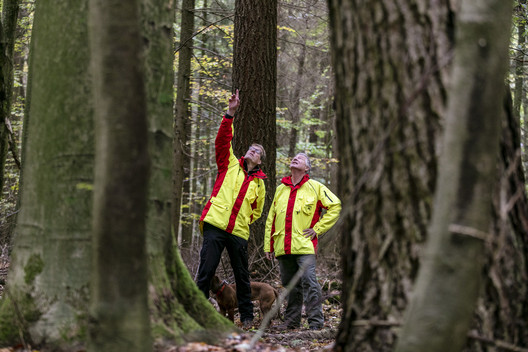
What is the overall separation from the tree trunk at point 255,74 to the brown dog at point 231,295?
173 cm

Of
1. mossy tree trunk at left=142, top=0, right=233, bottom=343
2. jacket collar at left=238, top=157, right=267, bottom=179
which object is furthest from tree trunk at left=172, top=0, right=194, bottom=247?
mossy tree trunk at left=142, top=0, right=233, bottom=343

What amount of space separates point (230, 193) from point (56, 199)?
11.4 feet

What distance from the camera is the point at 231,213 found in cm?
627

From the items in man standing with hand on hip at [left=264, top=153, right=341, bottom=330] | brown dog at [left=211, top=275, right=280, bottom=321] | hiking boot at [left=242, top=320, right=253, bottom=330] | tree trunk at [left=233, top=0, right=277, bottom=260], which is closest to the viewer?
man standing with hand on hip at [left=264, top=153, right=341, bottom=330]

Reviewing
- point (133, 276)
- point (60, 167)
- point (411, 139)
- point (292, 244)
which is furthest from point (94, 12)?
point (292, 244)

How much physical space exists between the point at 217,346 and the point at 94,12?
2.10 metres

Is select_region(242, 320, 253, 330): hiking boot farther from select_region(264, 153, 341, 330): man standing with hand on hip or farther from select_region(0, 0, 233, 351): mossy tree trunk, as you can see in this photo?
select_region(0, 0, 233, 351): mossy tree trunk

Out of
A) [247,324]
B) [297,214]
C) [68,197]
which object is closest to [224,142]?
[297,214]

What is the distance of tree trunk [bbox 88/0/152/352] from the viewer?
1937 millimetres

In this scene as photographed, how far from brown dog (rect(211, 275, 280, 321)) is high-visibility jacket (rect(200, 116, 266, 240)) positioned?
796 millimetres

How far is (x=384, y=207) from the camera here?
2279 millimetres

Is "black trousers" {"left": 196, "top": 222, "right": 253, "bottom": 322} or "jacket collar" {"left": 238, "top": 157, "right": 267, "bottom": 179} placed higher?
"jacket collar" {"left": 238, "top": 157, "right": 267, "bottom": 179}

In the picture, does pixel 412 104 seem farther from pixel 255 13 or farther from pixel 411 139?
pixel 255 13

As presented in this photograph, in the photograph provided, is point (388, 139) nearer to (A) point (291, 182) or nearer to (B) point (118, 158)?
(B) point (118, 158)
